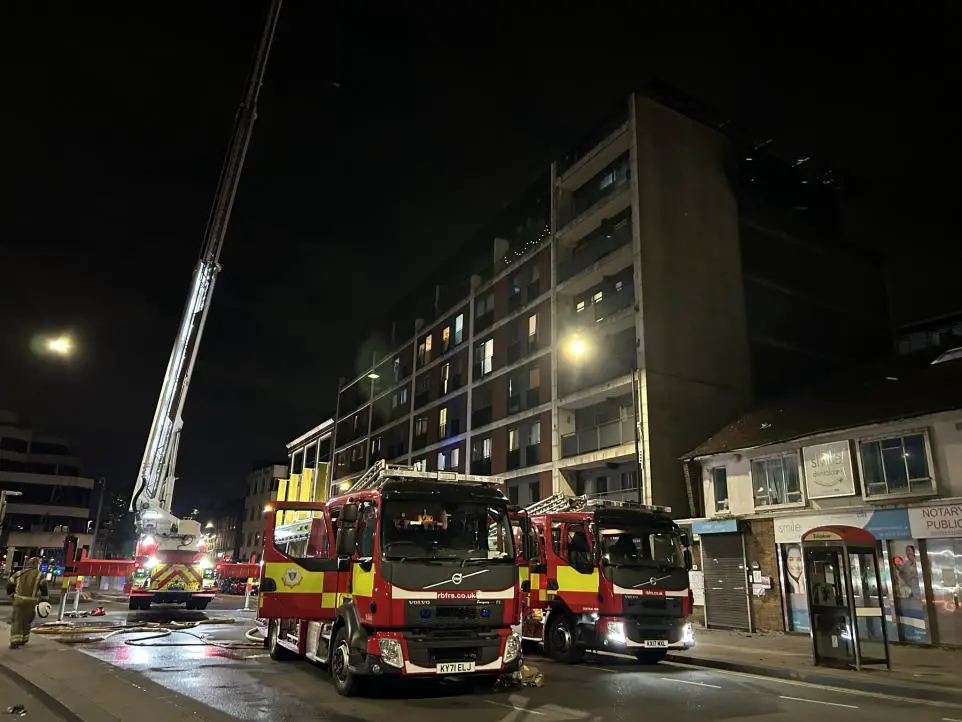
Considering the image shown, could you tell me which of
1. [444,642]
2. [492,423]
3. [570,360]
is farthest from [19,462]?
[444,642]

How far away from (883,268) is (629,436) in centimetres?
1854

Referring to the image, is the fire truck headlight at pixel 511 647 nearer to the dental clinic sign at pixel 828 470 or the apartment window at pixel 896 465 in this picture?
the apartment window at pixel 896 465

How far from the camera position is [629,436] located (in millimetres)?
26531

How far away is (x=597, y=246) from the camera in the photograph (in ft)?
101

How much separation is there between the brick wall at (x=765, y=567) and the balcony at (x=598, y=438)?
5.98 m

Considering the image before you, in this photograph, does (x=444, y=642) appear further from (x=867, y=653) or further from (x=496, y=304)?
(x=496, y=304)

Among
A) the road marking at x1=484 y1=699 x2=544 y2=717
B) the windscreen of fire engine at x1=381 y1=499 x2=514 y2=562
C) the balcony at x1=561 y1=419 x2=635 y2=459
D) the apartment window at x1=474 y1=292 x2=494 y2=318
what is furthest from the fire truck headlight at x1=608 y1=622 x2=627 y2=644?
the apartment window at x1=474 y1=292 x2=494 y2=318

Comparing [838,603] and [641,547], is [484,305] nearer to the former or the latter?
[641,547]

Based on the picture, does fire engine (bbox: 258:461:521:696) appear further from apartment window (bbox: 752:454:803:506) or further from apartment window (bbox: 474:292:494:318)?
apartment window (bbox: 474:292:494:318)

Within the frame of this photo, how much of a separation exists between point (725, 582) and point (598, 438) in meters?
7.97

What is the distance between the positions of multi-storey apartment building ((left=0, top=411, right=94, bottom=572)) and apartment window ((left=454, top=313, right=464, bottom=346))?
61.4m

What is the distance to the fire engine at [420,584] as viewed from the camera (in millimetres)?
9000

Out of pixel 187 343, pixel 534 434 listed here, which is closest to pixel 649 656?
pixel 187 343

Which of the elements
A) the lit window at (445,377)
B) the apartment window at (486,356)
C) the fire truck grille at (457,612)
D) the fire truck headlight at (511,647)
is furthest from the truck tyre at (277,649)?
the lit window at (445,377)
